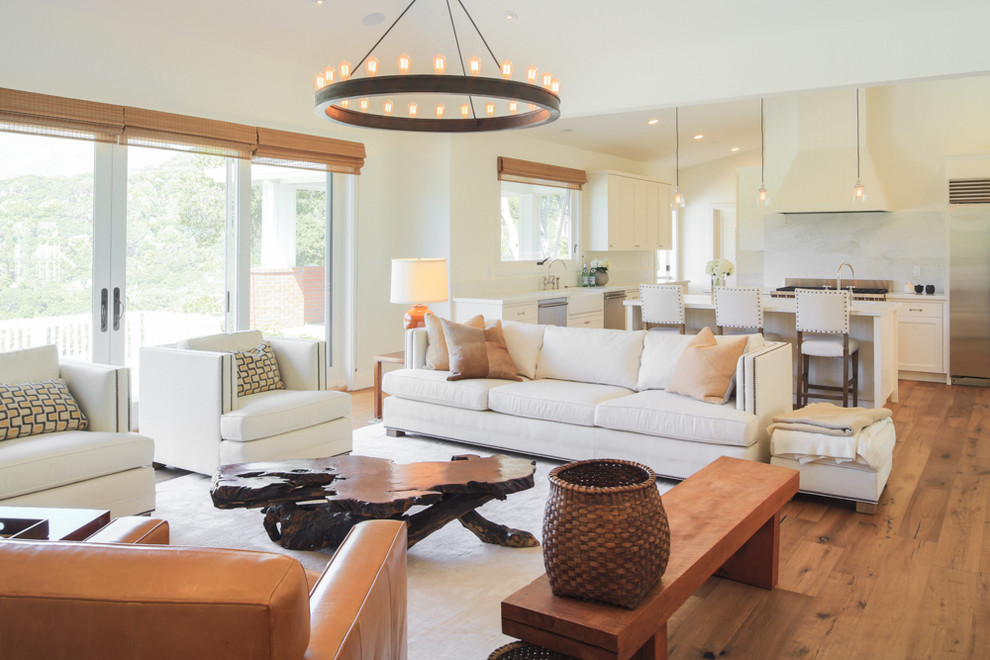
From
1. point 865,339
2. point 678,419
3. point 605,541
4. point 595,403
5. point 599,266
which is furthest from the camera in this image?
point 599,266

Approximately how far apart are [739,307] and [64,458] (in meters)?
4.81

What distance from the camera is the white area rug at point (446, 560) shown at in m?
2.61

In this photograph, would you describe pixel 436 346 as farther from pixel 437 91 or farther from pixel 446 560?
pixel 446 560

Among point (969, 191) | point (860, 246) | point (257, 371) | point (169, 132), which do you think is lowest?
point (257, 371)

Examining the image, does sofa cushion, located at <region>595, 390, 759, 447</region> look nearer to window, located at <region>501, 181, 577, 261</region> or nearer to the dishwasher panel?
the dishwasher panel

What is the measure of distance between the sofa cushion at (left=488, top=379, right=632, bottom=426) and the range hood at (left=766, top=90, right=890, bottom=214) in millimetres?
4473

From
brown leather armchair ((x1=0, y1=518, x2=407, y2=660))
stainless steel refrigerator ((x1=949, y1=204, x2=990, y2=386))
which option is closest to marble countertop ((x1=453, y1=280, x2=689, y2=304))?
stainless steel refrigerator ((x1=949, y1=204, x2=990, y2=386))

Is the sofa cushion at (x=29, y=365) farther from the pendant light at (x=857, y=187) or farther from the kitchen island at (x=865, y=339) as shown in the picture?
the pendant light at (x=857, y=187)

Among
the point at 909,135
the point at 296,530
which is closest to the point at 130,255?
the point at 296,530

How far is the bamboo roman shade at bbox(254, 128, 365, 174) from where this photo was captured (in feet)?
20.2

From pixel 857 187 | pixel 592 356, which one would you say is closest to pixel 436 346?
pixel 592 356

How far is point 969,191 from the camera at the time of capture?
7.16 meters

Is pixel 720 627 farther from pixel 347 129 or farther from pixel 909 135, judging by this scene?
pixel 909 135

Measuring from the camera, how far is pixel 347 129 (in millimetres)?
6836
